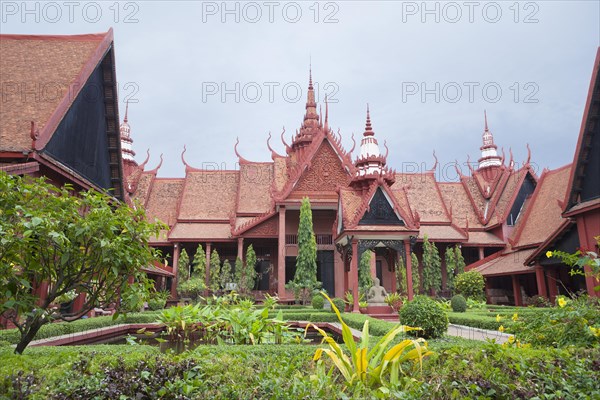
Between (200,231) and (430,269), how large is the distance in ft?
38.1

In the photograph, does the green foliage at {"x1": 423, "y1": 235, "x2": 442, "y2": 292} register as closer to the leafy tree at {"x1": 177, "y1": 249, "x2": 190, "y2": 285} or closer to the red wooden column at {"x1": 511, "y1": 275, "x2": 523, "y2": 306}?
the red wooden column at {"x1": 511, "y1": 275, "x2": 523, "y2": 306}

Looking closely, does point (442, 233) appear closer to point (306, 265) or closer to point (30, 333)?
point (306, 265)

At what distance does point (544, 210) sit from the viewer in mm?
19188

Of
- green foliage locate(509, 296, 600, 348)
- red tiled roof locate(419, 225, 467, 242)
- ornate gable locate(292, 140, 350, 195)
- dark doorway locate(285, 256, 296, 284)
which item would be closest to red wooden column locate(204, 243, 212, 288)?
dark doorway locate(285, 256, 296, 284)

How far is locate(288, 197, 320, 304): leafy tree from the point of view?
18.6 m

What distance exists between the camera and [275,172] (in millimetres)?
25000

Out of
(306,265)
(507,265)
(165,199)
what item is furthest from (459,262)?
(165,199)

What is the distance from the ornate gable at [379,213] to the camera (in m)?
14.9

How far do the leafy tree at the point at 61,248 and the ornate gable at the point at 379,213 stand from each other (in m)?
10.5

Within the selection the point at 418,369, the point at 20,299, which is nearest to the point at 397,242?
the point at 418,369

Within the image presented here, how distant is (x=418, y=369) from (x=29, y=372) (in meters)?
3.33

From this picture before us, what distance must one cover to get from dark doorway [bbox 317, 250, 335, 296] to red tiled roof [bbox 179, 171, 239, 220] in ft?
16.7

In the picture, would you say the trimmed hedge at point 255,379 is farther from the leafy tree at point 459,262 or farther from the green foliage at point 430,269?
the leafy tree at point 459,262

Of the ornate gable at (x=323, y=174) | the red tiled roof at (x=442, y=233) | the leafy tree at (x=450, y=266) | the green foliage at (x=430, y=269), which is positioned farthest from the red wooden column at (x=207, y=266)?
the leafy tree at (x=450, y=266)
